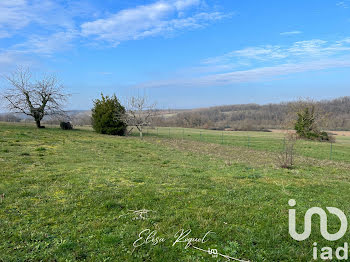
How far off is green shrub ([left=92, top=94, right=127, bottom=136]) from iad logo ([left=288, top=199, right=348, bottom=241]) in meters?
28.7

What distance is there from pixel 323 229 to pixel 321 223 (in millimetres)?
281

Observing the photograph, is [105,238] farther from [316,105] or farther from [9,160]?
[316,105]

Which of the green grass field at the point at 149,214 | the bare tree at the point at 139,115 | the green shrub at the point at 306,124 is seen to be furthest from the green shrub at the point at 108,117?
the green shrub at the point at 306,124

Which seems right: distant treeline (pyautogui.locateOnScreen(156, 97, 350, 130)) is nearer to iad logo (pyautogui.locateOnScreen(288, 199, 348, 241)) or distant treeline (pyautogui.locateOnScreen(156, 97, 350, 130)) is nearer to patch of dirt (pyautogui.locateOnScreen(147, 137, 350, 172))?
patch of dirt (pyautogui.locateOnScreen(147, 137, 350, 172))

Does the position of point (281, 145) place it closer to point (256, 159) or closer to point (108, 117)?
point (256, 159)

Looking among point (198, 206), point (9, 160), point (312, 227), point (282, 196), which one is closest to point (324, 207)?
point (282, 196)

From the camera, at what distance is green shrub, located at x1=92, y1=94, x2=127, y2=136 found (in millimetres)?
32750

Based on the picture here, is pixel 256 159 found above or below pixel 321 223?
below

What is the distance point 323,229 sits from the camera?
14.6 ft

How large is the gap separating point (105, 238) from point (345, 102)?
4074 inches

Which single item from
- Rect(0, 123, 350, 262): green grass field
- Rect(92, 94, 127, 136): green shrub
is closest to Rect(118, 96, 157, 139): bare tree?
Rect(92, 94, 127, 136): green shrub

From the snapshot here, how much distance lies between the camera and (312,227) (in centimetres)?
451

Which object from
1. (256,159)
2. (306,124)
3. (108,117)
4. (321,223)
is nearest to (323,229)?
(321,223)

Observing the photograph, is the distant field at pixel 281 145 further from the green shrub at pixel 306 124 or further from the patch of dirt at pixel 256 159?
the patch of dirt at pixel 256 159
